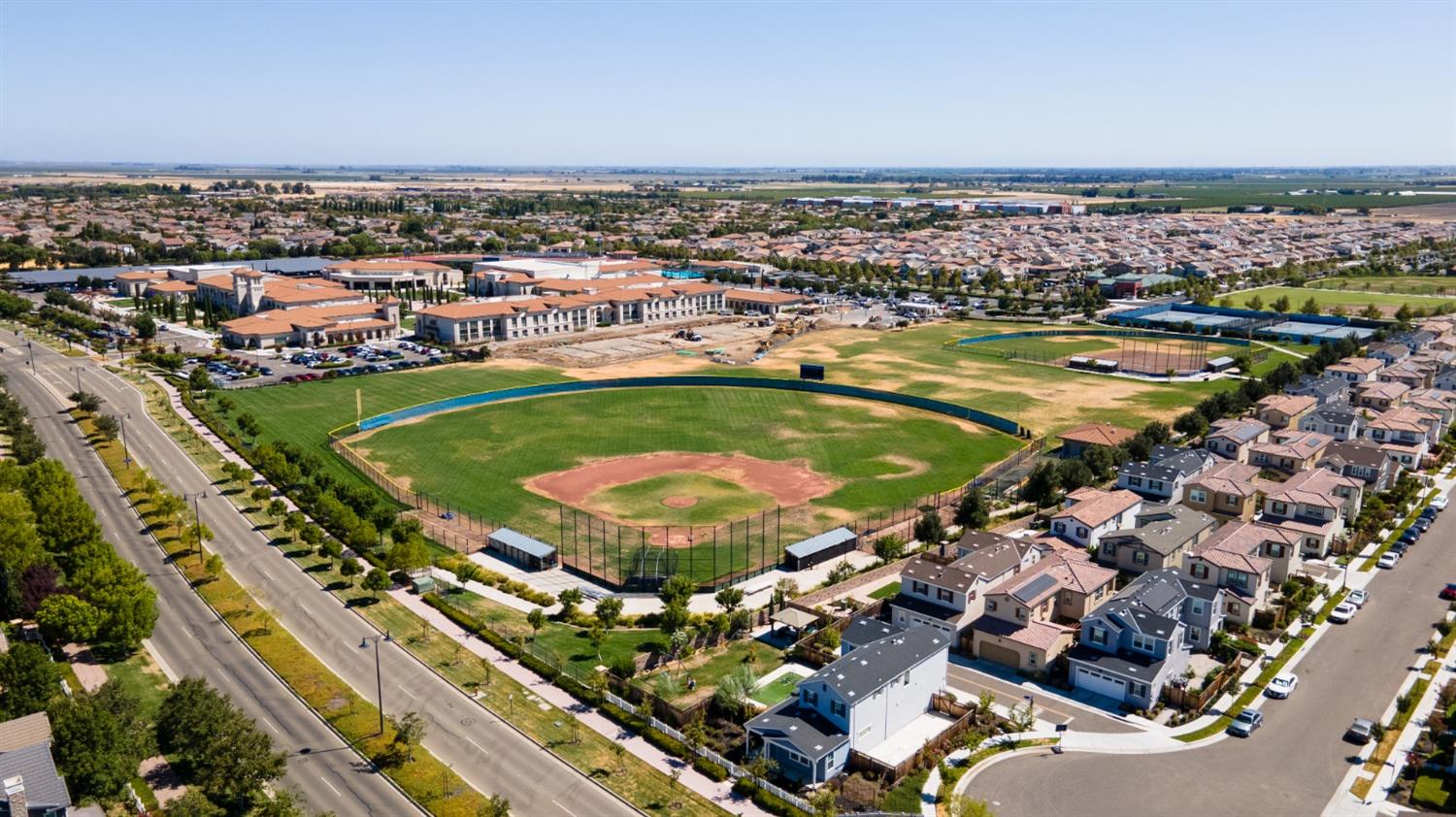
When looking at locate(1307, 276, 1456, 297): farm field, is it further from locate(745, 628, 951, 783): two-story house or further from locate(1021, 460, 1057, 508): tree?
locate(745, 628, 951, 783): two-story house

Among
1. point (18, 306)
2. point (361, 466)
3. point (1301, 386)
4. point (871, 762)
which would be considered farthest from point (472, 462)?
point (18, 306)

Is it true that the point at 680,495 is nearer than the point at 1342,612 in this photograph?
No

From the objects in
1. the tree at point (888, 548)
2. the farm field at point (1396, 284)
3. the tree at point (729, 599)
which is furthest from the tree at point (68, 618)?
the farm field at point (1396, 284)

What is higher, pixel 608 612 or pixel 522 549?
pixel 608 612

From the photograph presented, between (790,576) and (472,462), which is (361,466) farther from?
(790,576)

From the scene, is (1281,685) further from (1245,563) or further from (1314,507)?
(1314,507)

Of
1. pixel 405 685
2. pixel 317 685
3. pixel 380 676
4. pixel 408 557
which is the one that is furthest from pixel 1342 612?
pixel 317 685

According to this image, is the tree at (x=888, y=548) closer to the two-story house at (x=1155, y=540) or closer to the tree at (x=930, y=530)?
the tree at (x=930, y=530)
